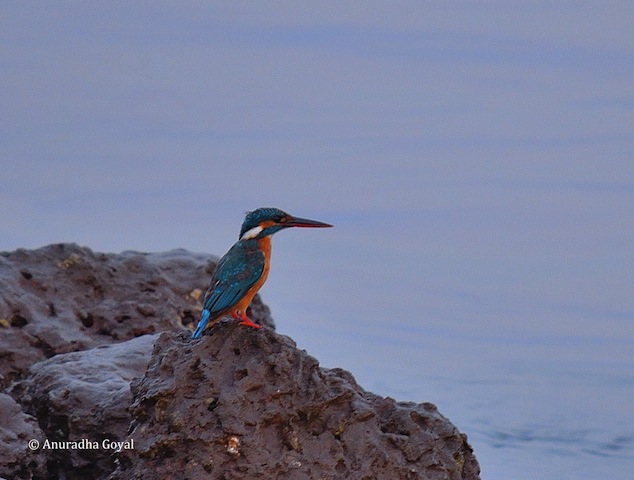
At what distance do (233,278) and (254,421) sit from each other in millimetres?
774

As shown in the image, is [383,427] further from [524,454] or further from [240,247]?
[524,454]

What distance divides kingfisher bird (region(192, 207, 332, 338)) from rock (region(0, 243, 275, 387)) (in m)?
2.09

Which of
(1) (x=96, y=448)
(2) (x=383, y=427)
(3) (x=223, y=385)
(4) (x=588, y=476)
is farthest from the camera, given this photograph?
(4) (x=588, y=476)

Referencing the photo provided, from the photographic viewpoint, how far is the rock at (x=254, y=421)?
4.74 meters

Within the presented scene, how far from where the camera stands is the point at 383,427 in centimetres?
512

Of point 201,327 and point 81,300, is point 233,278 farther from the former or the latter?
point 81,300

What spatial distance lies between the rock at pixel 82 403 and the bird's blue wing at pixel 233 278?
31.7 inches

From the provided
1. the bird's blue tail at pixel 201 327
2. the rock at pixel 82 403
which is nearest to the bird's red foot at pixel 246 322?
the bird's blue tail at pixel 201 327

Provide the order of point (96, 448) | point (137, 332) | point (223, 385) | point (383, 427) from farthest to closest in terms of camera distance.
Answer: point (137, 332) < point (96, 448) < point (383, 427) < point (223, 385)

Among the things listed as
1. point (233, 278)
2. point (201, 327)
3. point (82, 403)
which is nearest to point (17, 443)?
point (82, 403)

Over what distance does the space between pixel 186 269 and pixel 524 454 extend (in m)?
4.40

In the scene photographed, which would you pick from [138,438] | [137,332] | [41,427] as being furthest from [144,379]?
[137,332]

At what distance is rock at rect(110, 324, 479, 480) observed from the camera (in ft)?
15.6

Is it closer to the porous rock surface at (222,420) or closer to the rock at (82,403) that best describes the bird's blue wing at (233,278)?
the porous rock surface at (222,420)
